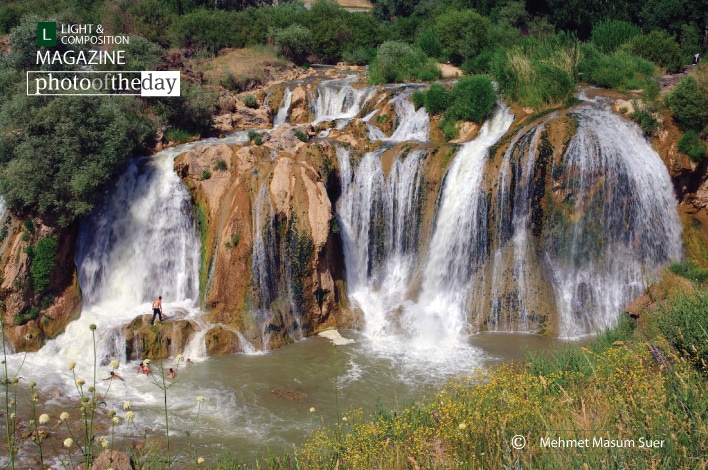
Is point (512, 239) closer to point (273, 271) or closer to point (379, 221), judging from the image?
point (379, 221)

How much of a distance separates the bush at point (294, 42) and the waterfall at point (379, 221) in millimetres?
17776

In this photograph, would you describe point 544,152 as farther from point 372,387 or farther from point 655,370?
point 655,370

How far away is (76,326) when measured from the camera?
1509cm

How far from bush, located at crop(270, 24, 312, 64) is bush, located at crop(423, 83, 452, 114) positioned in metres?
14.2

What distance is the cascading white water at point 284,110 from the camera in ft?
80.8

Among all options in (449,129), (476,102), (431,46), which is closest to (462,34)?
(431,46)

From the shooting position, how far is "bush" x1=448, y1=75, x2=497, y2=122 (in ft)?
66.5

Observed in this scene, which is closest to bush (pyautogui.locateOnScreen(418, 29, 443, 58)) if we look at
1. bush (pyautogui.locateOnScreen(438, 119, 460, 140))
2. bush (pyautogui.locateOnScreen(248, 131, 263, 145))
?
bush (pyautogui.locateOnScreen(438, 119, 460, 140))

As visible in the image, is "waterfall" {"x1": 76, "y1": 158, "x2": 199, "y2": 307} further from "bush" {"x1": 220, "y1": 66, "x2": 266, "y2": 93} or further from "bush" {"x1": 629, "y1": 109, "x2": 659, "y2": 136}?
"bush" {"x1": 629, "y1": 109, "x2": 659, "y2": 136}

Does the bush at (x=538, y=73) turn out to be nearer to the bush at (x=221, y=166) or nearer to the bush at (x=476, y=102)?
the bush at (x=476, y=102)

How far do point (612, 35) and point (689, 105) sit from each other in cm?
1266

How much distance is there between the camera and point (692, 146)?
16.2 meters

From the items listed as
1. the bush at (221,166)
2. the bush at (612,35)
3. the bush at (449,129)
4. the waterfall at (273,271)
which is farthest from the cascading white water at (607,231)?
the bush at (612,35)

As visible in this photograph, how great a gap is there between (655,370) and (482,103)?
14849 mm
